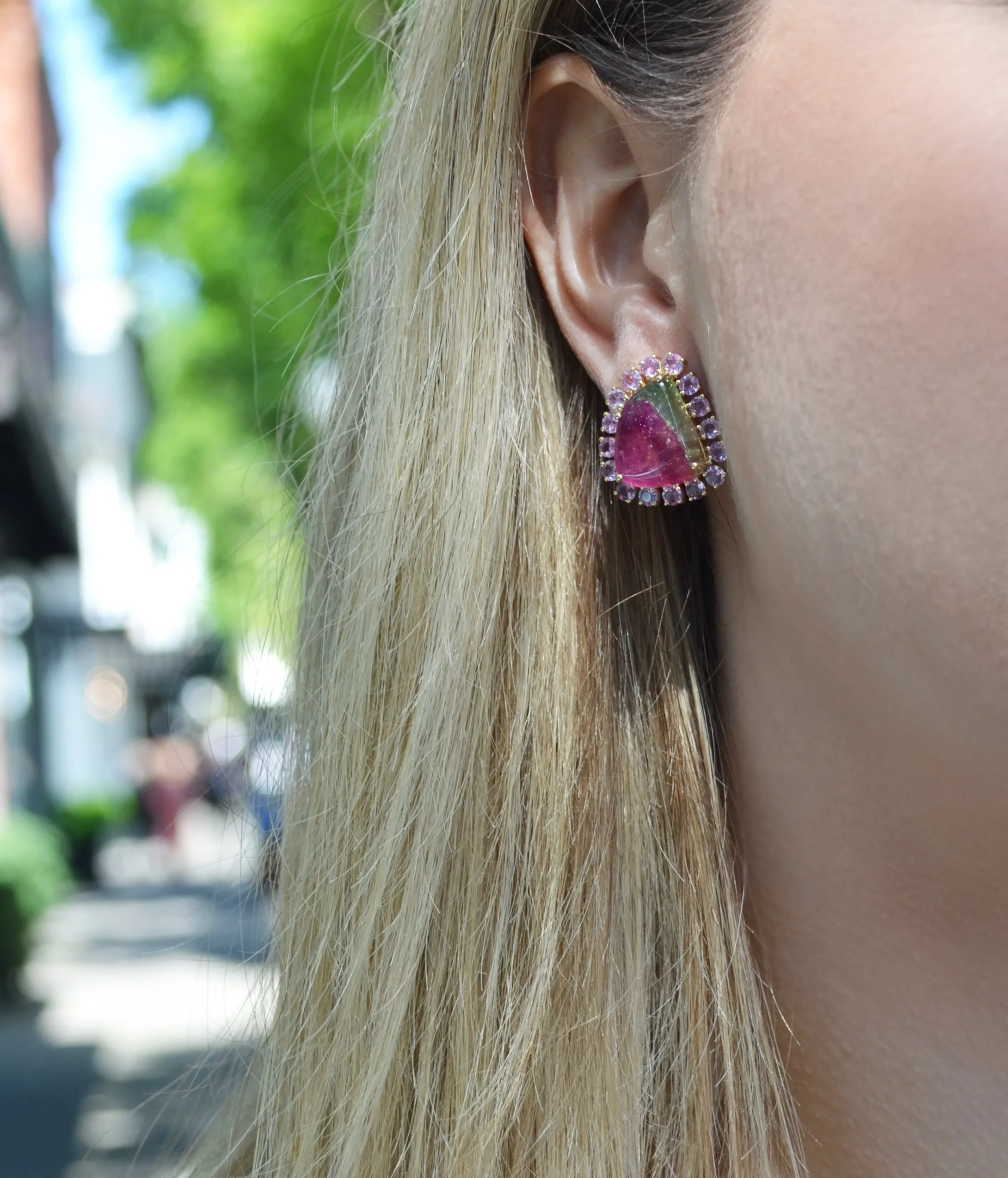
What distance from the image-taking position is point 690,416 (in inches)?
46.3

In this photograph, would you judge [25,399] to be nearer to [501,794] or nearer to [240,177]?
[240,177]

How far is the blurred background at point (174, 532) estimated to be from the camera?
5.83 ft

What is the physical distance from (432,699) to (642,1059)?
0.38 metres

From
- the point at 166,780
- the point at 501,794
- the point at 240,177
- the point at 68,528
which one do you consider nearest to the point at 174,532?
the point at 501,794

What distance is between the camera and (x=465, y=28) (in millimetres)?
1300

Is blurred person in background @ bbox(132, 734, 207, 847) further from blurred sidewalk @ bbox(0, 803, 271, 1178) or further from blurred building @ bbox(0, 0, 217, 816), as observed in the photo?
blurred sidewalk @ bbox(0, 803, 271, 1178)

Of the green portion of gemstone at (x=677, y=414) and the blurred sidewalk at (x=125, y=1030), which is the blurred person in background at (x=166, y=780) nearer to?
the blurred sidewalk at (x=125, y=1030)

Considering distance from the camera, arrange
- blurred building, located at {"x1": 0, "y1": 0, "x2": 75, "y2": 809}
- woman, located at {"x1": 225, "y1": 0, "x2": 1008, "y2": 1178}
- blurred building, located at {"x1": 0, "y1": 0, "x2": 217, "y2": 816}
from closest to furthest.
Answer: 1. woman, located at {"x1": 225, "y1": 0, "x2": 1008, "y2": 1178}
2. blurred building, located at {"x1": 0, "y1": 0, "x2": 75, "y2": 809}
3. blurred building, located at {"x1": 0, "y1": 0, "x2": 217, "y2": 816}

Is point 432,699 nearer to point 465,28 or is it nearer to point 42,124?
point 465,28

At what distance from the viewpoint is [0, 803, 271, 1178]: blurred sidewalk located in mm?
1692

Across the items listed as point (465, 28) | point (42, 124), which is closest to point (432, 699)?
point (465, 28)

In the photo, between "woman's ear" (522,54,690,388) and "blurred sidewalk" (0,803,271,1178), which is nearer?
"woman's ear" (522,54,690,388)

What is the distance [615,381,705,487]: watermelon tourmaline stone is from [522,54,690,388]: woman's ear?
0.14ft

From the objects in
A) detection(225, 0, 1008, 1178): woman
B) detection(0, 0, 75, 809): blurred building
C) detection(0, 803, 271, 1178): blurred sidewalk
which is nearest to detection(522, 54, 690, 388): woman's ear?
detection(225, 0, 1008, 1178): woman
